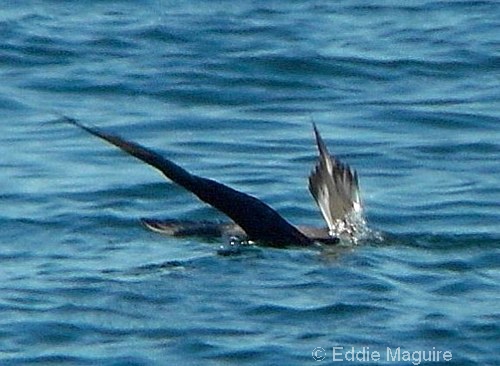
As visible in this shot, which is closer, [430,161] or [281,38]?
[430,161]

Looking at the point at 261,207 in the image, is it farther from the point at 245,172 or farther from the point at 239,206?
the point at 245,172

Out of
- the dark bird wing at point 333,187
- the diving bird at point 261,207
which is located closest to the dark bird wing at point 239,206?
the diving bird at point 261,207

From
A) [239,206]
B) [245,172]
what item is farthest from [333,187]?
[245,172]

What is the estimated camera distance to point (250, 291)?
962 cm

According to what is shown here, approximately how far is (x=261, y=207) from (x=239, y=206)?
130mm

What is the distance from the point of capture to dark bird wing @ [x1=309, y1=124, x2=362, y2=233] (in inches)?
423

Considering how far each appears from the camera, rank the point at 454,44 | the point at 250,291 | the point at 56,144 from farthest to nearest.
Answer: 1. the point at 454,44
2. the point at 56,144
3. the point at 250,291

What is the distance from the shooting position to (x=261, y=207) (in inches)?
397

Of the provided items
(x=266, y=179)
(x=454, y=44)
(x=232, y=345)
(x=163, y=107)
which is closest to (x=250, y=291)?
(x=232, y=345)

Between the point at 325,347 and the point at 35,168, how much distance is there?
4.22m

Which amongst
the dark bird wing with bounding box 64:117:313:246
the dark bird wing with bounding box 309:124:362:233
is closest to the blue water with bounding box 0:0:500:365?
the dark bird wing with bounding box 64:117:313:246

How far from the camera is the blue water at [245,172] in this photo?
909cm

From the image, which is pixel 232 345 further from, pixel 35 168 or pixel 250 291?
pixel 35 168

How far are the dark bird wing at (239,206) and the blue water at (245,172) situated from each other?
Result: 0.10m
